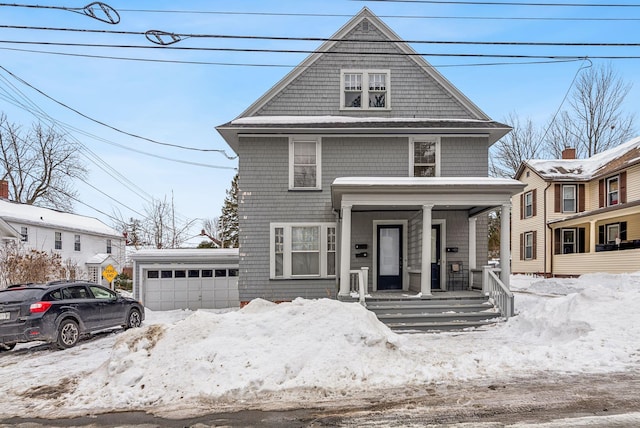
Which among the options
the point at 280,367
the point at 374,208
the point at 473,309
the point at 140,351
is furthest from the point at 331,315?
the point at 374,208

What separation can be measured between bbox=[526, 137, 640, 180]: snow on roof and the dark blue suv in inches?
A: 927

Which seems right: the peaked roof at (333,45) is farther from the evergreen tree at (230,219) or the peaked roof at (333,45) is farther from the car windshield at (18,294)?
the evergreen tree at (230,219)

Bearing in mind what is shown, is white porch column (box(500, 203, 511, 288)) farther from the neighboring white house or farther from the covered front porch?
the neighboring white house

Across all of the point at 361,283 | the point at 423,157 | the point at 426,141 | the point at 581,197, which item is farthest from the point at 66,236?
the point at 581,197

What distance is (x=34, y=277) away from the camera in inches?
726

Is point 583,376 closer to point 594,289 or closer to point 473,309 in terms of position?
point 594,289

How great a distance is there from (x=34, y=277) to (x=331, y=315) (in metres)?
16.2

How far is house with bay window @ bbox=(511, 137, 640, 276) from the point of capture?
20.5 m

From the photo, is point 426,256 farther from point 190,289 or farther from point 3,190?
point 3,190

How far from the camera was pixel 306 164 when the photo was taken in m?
14.2

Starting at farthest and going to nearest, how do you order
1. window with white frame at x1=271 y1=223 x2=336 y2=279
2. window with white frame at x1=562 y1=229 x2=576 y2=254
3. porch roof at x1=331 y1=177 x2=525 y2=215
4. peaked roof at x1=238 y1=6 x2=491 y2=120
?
1. window with white frame at x1=562 y1=229 x2=576 y2=254
2. peaked roof at x1=238 y1=6 x2=491 y2=120
3. window with white frame at x1=271 y1=223 x2=336 y2=279
4. porch roof at x1=331 y1=177 x2=525 y2=215

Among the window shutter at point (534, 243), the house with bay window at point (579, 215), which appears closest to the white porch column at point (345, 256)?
the house with bay window at point (579, 215)

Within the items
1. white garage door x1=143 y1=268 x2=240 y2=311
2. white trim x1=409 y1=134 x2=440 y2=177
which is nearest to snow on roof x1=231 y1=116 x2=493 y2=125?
white trim x1=409 y1=134 x2=440 y2=177

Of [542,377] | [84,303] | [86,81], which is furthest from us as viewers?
[86,81]
